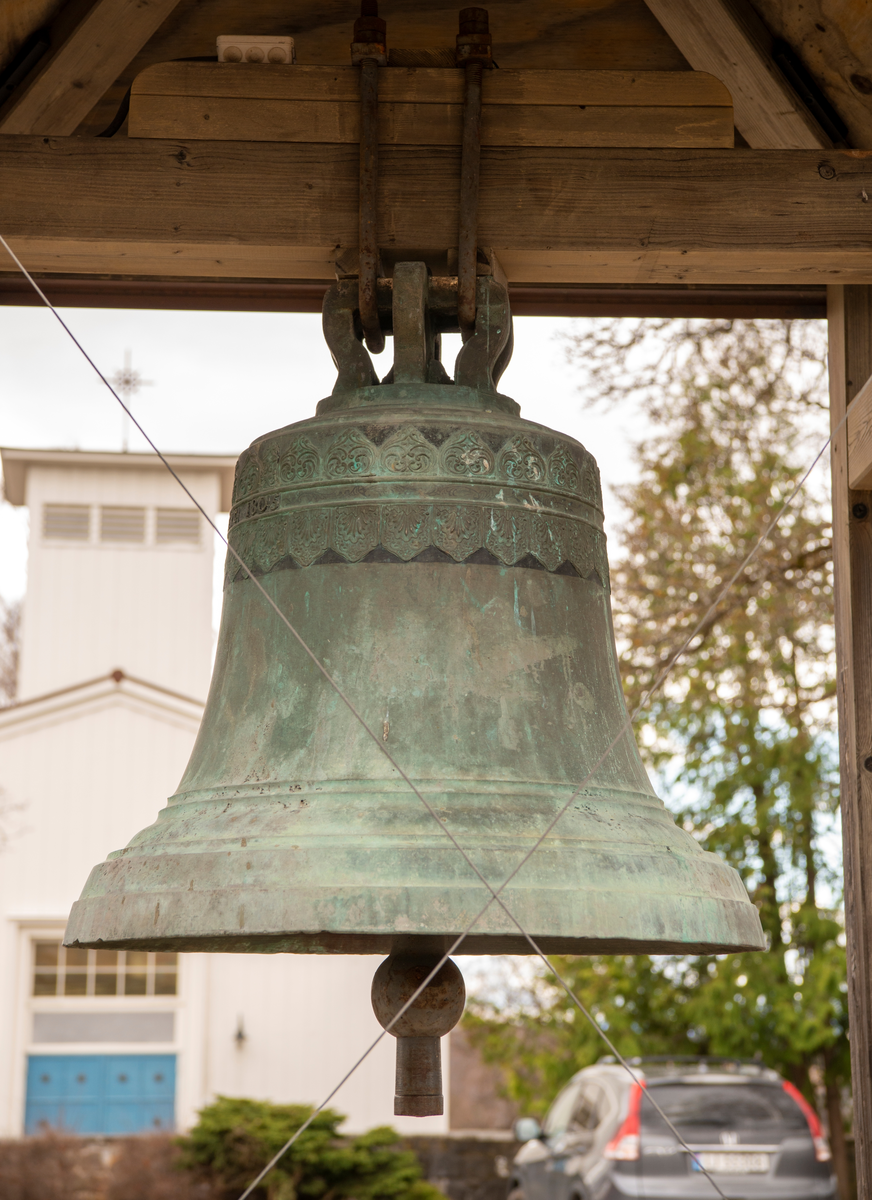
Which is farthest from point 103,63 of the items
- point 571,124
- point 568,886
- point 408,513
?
point 568,886

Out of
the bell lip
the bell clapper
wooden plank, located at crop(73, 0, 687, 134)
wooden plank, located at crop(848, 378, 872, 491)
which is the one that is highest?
wooden plank, located at crop(73, 0, 687, 134)

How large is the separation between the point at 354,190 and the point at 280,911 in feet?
4.04

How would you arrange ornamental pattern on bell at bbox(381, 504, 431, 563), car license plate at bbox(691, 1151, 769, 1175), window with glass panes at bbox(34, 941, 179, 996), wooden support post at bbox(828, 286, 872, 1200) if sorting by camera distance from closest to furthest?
1. ornamental pattern on bell at bbox(381, 504, 431, 563)
2. wooden support post at bbox(828, 286, 872, 1200)
3. car license plate at bbox(691, 1151, 769, 1175)
4. window with glass panes at bbox(34, 941, 179, 996)

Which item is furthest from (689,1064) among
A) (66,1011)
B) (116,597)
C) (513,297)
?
(513,297)

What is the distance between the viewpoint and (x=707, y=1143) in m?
9.27

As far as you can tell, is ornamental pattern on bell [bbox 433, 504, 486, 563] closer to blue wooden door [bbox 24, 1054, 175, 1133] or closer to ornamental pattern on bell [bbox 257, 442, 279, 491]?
ornamental pattern on bell [bbox 257, 442, 279, 491]

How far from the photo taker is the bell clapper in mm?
1979

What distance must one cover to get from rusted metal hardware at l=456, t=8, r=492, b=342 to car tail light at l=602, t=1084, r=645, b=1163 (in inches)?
308

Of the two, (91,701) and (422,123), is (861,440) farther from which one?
(91,701)

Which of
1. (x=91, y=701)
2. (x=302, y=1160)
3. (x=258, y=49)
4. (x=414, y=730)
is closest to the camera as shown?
(x=414, y=730)

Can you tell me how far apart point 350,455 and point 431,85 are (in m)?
0.69

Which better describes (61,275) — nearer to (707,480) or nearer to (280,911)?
(280,911)

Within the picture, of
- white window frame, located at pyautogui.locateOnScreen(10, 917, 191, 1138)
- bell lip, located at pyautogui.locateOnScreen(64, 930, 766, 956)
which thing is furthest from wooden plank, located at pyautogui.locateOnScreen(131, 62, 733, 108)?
white window frame, located at pyautogui.locateOnScreen(10, 917, 191, 1138)

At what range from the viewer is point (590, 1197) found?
9312 mm
